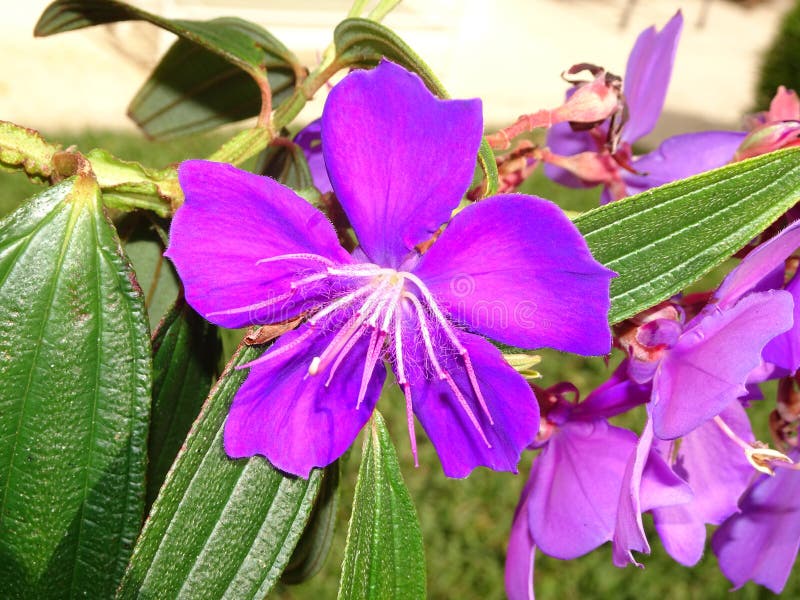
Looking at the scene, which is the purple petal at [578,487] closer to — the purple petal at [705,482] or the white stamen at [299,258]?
the purple petal at [705,482]

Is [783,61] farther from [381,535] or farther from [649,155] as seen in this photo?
[381,535]

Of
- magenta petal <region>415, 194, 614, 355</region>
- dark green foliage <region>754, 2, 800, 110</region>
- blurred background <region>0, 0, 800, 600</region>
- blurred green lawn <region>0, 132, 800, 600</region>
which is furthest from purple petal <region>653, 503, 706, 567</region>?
dark green foliage <region>754, 2, 800, 110</region>

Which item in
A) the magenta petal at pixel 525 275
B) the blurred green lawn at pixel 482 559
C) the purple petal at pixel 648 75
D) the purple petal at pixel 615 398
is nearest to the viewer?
the magenta petal at pixel 525 275

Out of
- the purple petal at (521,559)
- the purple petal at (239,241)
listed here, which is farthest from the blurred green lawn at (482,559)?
the purple petal at (239,241)

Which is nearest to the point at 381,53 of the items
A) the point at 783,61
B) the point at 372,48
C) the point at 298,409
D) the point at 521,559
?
the point at 372,48

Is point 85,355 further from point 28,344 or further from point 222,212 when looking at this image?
point 222,212

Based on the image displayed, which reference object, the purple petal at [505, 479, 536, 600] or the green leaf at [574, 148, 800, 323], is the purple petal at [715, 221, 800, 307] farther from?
the purple petal at [505, 479, 536, 600]
